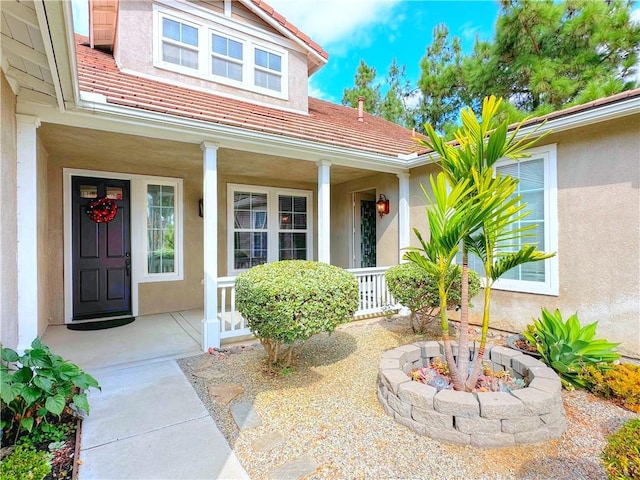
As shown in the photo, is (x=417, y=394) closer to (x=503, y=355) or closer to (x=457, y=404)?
(x=457, y=404)

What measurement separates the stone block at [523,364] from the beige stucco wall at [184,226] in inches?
192

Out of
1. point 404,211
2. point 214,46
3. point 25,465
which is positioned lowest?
point 25,465

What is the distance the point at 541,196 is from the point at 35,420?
614 centimetres

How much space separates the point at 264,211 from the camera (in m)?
7.44

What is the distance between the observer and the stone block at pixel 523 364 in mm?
3044

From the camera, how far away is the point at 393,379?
2.80 m

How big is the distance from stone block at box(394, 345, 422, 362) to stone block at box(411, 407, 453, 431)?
74 cm

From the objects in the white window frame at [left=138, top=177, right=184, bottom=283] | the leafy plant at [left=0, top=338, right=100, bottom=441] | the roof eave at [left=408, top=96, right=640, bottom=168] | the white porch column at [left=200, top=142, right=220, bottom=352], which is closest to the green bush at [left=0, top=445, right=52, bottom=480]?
the leafy plant at [left=0, top=338, right=100, bottom=441]

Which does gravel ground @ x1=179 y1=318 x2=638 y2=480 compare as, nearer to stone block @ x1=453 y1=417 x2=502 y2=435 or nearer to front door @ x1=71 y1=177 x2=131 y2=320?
stone block @ x1=453 y1=417 x2=502 y2=435

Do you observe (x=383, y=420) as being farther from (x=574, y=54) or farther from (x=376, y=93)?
(x=376, y=93)

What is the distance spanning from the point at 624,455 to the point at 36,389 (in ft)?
11.8

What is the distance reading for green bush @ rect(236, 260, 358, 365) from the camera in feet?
10.2

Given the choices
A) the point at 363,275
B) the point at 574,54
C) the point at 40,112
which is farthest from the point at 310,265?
the point at 574,54

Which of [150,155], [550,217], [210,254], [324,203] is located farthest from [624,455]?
[150,155]
